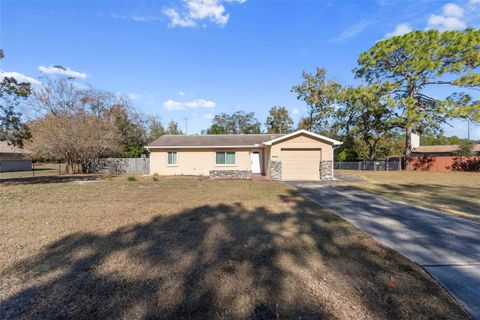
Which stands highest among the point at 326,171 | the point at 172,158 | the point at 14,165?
the point at 172,158

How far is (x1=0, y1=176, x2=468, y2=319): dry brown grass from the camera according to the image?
264cm

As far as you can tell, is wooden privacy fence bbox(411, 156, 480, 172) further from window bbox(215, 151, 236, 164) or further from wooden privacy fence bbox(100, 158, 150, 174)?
wooden privacy fence bbox(100, 158, 150, 174)

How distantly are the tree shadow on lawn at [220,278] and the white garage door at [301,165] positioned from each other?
1110 centimetres

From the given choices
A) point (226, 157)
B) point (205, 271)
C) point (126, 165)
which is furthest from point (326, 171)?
point (126, 165)

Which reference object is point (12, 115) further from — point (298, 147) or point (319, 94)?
point (319, 94)

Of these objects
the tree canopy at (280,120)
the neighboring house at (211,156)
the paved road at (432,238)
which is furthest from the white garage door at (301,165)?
the tree canopy at (280,120)

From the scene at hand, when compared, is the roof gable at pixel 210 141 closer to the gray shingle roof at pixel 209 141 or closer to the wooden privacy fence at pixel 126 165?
the gray shingle roof at pixel 209 141

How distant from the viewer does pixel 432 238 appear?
4.87 metres

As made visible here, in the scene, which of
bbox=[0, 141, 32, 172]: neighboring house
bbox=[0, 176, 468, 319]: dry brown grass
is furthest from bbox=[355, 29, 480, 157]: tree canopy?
bbox=[0, 141, 32, 172]: neighboring house

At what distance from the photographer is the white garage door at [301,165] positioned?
16250 millimetres

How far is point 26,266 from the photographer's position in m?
3.63

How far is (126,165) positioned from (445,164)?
31.8 meters

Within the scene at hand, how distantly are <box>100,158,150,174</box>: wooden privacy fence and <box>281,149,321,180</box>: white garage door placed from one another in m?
14.7

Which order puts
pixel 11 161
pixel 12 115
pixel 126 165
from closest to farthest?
pixel 12 115
pixel 126 165
pixel 11 161
